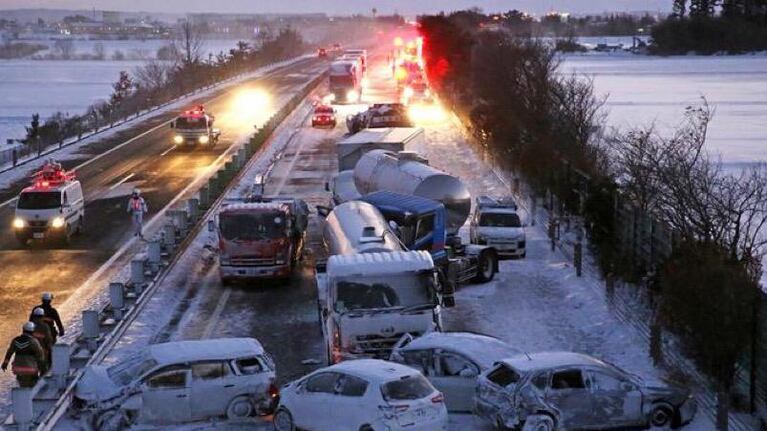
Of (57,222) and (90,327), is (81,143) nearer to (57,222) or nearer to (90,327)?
(57,222)

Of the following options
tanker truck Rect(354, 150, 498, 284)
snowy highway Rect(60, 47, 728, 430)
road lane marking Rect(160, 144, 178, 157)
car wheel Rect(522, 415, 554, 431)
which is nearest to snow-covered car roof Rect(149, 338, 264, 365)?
snowy highway Rect(60, 47, 728, 430)

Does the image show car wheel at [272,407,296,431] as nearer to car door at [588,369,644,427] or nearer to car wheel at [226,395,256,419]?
car wheel at [226,395,256,419]

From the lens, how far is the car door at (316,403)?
16.3 meters

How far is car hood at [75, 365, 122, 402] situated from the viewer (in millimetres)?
17438

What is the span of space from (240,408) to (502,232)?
50.8 ft

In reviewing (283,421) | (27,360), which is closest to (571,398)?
(283,421)

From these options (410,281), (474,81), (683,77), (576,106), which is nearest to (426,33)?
(683,77)

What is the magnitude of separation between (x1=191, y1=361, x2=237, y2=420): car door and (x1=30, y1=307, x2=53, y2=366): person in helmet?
4.50 m

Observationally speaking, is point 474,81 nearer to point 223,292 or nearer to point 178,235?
point 178,235

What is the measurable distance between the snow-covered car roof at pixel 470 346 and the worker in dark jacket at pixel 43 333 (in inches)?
264

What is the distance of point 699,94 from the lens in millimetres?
86312

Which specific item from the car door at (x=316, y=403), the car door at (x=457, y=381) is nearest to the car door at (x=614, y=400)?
the car door at (x=457, y=381)

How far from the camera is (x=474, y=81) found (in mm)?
→ 79500

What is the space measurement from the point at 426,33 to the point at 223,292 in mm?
88097
